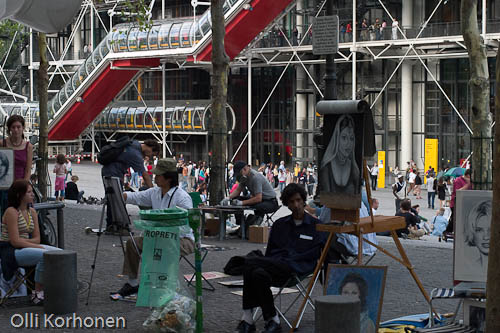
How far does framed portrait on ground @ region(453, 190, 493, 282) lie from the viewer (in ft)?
25.9

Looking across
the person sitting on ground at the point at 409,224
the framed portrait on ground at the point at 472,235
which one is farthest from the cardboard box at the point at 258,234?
the framed portrait on ground at the point at 472,235

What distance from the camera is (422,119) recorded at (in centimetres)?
4191

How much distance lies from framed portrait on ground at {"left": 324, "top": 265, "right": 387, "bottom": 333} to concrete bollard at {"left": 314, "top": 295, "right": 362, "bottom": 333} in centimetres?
85

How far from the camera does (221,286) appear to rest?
36.3 ft

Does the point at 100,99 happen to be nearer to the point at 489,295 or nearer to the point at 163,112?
the point at 163,112

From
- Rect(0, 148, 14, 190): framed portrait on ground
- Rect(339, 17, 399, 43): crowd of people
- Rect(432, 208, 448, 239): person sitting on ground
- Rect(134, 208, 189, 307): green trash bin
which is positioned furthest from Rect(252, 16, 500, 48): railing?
Rect(134, 208, 189, 307): green trash bin

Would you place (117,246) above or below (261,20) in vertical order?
below

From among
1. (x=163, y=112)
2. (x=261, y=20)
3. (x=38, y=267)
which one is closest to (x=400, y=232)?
(x=38, y=267)

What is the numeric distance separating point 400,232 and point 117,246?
5405mm

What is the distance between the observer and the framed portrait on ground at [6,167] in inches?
417

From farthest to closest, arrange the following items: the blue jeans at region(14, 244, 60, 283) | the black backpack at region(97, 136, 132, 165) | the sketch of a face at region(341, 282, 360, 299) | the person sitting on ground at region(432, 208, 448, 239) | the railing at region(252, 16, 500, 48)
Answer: the railing at region(252, 16, 500, 48) < the person sitting on ground at region(432, 208, 448, 239) < the black backpack at region(97, 136, 132, 165) < the blue jeans at region(14, 244, 60, 283) < the sketch of a face at region(341, 282, 360, 299)

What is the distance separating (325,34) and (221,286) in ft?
17.4

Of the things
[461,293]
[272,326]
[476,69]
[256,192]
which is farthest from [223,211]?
[461,293]

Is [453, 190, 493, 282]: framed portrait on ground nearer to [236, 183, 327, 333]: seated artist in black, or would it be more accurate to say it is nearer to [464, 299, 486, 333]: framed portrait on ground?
[464, 299, 486, 333]: framed portrait on ground
